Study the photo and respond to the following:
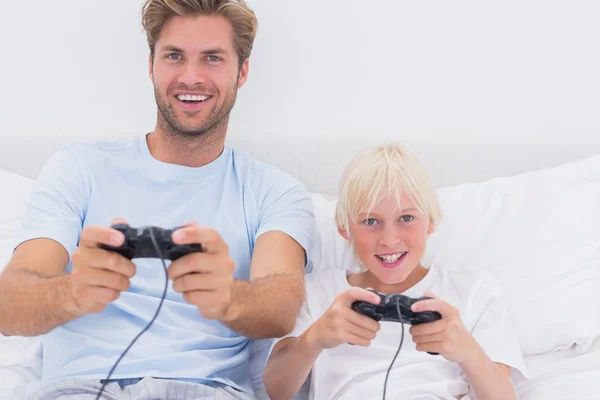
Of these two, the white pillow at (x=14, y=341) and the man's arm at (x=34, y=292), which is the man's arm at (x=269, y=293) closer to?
the man's arm at (x=34, y=292)

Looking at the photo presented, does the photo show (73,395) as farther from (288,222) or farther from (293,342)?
(288,222)

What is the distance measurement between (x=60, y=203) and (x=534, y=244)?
0.97 m

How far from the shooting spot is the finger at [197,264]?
3.55 ft

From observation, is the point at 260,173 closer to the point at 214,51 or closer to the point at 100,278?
the point at 214,51

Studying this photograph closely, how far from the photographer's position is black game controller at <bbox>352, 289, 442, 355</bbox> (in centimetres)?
113

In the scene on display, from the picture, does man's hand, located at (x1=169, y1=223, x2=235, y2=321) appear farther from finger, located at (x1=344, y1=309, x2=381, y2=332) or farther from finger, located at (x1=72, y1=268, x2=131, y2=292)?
finger, located at (x1=344, y1=309, x2=381, y2=332)

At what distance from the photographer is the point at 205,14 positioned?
63.6 inches

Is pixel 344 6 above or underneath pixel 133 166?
above

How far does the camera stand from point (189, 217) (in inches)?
60.5

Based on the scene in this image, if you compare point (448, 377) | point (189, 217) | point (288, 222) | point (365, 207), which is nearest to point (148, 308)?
point (189, 217)

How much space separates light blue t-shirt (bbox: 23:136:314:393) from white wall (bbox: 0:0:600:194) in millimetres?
408

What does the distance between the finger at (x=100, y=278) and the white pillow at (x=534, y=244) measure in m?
0.60

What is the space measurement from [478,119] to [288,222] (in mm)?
788

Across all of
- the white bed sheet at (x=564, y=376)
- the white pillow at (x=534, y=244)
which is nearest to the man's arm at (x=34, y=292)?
the white pillow at (x=534, y=244)
